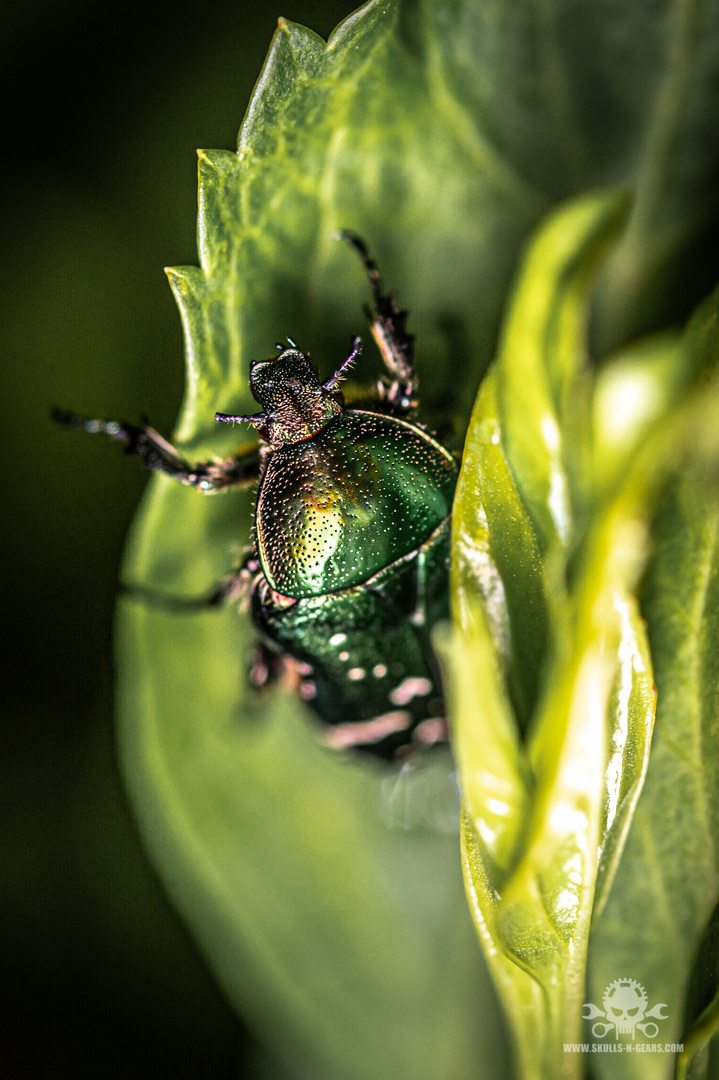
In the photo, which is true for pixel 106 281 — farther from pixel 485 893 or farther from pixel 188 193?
pixel 485 893

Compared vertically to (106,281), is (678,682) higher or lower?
lower

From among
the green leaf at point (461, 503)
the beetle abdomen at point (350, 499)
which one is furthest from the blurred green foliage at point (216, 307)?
the beetle abdomen at point (350, 499)

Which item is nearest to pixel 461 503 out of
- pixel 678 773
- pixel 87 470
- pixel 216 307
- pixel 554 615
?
pixel 554 615

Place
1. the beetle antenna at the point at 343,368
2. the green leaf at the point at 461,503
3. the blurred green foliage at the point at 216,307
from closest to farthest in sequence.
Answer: the green leaf at the point at 461,503, the blurred green foliage at the point at 216,307, the beetle antenna at the point at 343,368

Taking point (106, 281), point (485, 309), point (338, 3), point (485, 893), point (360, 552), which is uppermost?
point (338, 3)

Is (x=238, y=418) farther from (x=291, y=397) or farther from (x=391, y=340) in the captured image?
(x=391, y=340)

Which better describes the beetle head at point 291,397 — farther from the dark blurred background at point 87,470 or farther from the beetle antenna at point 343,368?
the dark blurred background at point 87,470

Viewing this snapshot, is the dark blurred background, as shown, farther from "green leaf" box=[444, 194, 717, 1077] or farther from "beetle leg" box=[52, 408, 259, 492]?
"green leaf" box=[444, 194, 717, 1077]

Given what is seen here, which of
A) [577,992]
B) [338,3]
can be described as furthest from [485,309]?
[577,992]
